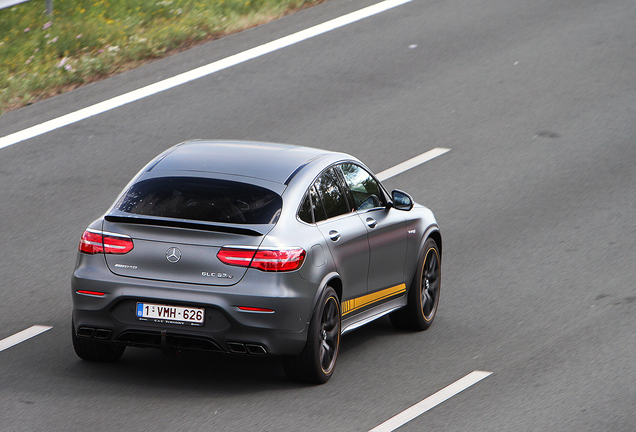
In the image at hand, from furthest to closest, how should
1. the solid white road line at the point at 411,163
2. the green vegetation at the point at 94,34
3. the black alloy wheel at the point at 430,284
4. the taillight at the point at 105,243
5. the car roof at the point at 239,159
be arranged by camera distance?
the green vegetation at the point at 94,34, the solid white road line at the point at 411,163, the black alloy wheel at the point at 430,284, the car roof at the point at 239,159, the taillight at the point at 105,243

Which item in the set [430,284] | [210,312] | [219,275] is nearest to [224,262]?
[219,275]

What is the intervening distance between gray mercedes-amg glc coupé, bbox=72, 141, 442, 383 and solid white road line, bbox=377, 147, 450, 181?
5250 mm

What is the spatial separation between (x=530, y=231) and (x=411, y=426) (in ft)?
18.3

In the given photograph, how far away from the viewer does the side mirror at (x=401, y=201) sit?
9.38m

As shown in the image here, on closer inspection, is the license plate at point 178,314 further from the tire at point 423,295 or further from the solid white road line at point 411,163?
the solid white road line at point 411,163

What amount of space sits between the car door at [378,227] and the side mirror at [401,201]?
80 millimetres

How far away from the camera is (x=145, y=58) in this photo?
17609 millimetres

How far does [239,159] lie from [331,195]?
784 millimetres

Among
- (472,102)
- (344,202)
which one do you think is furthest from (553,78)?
(344,202)

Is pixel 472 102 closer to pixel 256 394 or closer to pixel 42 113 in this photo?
pixel 42 113

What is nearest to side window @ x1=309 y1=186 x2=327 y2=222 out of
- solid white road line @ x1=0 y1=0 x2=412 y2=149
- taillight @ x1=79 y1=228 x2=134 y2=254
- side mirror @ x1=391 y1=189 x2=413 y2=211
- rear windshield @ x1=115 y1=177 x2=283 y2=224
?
rear windshield @ x1=115 y1=177 x2=283 y2=224

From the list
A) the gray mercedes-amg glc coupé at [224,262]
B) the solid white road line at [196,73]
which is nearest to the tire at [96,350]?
the gray mercedes-amg glc coupé at [224,262]

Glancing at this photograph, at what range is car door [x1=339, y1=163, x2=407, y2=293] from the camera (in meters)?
9.01

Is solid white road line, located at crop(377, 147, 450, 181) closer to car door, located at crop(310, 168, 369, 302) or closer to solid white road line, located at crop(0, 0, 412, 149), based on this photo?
solid white road line, located at crop(0, 0, 412, 149)
